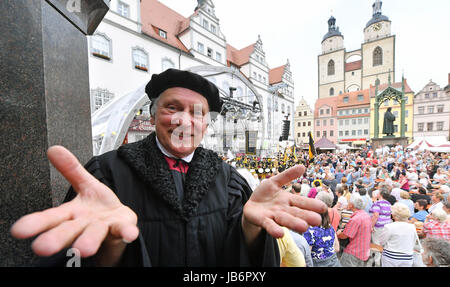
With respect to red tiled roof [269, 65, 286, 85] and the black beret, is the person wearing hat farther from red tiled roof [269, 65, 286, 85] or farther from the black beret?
red tiled roof [269, 65, 286, 85]

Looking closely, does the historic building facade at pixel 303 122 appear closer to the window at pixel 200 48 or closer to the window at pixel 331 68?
the window at pixel 331 68

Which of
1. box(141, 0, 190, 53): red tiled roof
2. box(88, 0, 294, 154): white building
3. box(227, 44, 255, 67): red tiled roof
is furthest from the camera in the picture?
box(227, 44, 255, 67): red tiled roof

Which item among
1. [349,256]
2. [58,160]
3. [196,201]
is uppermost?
[58,160]

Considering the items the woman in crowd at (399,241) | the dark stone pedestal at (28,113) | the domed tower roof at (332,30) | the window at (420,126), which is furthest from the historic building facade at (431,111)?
the dark stone pedestal at (28,113)

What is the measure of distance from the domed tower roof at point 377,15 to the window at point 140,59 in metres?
57.9

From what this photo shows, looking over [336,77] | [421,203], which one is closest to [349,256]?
[421,203]

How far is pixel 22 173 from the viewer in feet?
3.47

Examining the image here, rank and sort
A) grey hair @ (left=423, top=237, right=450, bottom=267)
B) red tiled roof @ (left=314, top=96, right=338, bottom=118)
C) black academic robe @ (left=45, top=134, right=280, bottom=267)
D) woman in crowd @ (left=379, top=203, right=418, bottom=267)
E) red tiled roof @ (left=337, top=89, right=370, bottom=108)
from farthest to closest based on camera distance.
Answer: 1. red tiled roof @ (left=314, top=96, right=338, bottom=118)
2. red tiled roof @ (left=337, top=89, right=370, bottom=108)
3. woman in crowd @ (left=379, top=203, right=418, bottom=267)
4. grey hair @ (left=423, top=237, right=450, bottom=267)
5. black academic robe @ (left=45, top=134, right=280, bottom=267)

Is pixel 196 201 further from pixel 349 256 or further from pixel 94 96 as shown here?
pixel 94 96

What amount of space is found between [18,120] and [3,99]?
12 cm

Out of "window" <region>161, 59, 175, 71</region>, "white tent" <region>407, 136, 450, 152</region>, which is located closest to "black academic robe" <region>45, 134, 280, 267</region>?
"window" <region>161, 59, 175, 71</region>

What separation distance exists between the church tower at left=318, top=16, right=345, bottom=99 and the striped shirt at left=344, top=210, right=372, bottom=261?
54185 mm

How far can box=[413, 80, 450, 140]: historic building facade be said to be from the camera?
31094 millimetres

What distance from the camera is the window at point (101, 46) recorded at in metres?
10.3
